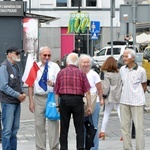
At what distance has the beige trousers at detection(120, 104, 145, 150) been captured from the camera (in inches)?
441

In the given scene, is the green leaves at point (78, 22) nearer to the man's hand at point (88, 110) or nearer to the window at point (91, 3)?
the window at point (91, 3)

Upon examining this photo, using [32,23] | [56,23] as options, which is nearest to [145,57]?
[32,23]

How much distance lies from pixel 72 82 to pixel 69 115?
1.87 ft

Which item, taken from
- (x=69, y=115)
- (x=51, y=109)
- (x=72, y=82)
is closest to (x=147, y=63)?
(x=51, y=109)

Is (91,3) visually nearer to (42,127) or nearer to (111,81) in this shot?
(111,81)

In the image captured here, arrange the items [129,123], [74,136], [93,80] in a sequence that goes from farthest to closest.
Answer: [74,136], [129,123], [93,80]

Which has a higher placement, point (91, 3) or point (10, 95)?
point (91, 3)

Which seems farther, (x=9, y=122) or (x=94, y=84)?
(x=94, y=84)

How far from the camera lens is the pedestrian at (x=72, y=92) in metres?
10.3

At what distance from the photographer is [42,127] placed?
10.9 metres

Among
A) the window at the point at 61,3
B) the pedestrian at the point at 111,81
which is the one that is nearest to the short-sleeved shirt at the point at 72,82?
the pedestrian at the point at 111,81

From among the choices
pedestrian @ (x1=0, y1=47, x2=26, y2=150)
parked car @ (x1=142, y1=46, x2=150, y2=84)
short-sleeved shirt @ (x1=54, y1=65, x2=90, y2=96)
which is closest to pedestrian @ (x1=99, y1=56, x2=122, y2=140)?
pedestrian @ (x1=0, y1=47, x2=26, y2=150)

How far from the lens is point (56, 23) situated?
5125 centimetres

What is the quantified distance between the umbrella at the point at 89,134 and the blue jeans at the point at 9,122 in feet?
3.96
